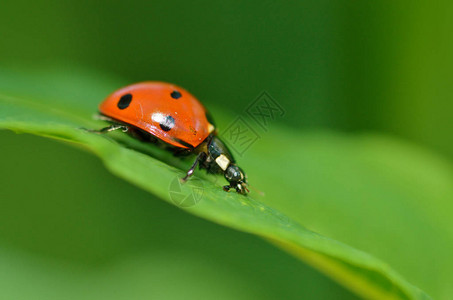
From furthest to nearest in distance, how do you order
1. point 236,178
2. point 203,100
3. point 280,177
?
1. point 203,100
2. point 280,177
3. point 236,178

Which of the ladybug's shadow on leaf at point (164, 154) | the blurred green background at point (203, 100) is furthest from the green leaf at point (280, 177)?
the blurred green background at point (203, 100)

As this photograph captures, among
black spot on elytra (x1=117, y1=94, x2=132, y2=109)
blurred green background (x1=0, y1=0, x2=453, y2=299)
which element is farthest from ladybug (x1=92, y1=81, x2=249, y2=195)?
blurred green background (x1=0, y1=0, x2=453, y2=299)

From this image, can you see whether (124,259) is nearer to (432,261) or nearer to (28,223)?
(28,223)

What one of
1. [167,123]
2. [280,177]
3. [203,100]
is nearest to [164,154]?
[167,123]

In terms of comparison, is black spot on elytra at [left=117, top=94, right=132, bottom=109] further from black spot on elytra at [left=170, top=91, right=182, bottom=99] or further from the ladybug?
black spot on elytra at [left=170, top=91, right=182, bottom=99]

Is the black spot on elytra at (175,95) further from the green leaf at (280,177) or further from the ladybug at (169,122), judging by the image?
the green leaf at (280,177)

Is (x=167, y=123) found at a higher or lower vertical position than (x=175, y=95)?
lower

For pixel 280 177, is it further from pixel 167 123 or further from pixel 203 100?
pixel 203 100
